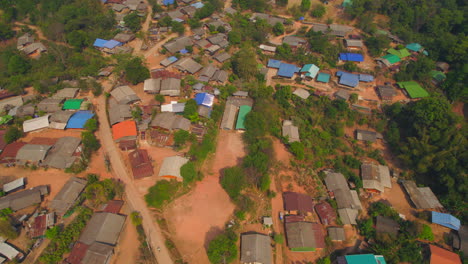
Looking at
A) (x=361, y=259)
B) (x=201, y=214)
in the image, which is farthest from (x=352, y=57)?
(x=201, y=214)

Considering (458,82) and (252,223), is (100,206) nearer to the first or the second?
(252,223)

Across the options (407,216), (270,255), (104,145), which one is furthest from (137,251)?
(407,216)

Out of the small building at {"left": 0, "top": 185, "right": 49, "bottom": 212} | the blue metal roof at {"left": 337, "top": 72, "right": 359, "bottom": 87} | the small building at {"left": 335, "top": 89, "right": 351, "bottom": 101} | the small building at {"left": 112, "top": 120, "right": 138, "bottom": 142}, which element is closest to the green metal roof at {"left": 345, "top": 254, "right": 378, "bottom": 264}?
the small building at {"left": 335, "top": 89, "right": 351, "bottom": 101}

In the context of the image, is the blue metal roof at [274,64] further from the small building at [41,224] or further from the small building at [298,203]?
the small building at [41,224]

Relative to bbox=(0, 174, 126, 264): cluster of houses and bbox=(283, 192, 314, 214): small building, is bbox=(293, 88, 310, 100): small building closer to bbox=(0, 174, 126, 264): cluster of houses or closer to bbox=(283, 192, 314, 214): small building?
bbox=(283, 192, 314, 214): small building

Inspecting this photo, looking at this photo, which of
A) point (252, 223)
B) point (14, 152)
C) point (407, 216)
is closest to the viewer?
point (252, 223)

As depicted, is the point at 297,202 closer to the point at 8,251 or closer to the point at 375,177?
the point at 375,177
